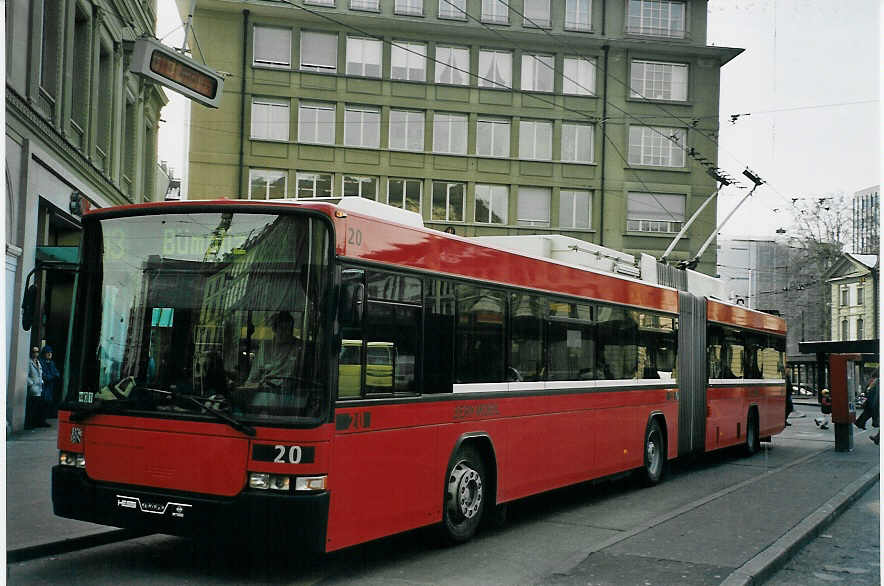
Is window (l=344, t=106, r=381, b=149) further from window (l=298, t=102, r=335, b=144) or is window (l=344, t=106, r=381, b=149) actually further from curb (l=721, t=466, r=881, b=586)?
curb (l=721, t=466, r=881, b=586)

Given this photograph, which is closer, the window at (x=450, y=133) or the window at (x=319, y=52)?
the window at (x=319, y=52)

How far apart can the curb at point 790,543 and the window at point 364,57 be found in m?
28.9

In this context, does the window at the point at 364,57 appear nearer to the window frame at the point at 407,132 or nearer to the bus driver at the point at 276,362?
the window frame at the point at 407,132

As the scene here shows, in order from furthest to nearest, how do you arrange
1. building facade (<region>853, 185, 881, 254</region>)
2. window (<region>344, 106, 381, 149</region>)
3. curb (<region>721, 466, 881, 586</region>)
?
window (<region>344, 106, 381, 149</region>) → building facade (<region>853, 185, 881, 254</region>) → curb (<region>721, 466, 881, 586</region>)

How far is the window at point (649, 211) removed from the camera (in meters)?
42.3

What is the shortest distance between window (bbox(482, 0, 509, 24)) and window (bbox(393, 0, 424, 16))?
8.21ft

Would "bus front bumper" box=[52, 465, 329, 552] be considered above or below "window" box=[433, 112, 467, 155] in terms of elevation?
below

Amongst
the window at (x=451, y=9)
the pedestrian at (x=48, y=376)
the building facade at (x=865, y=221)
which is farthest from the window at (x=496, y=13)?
the building facade at (x=865, y=221)

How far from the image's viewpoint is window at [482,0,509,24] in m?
38.9

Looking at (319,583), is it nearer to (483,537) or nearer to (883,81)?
(483,537)

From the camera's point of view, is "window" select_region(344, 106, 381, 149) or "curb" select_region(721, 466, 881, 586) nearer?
"curb" select_region(721, 466, 881, 586)

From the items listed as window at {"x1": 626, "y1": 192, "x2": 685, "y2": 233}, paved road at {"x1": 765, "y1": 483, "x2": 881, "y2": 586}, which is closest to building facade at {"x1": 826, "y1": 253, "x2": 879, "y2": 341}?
paved road at {"x1": 765, "y1": 483, "x2": 881, "y2": 586}

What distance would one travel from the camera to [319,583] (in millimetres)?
7371

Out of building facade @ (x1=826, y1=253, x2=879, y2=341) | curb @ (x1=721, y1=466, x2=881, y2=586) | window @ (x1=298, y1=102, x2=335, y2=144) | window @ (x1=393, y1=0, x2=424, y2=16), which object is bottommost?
curb @ (x1=721, y1=466, x2=881, y2=586)
